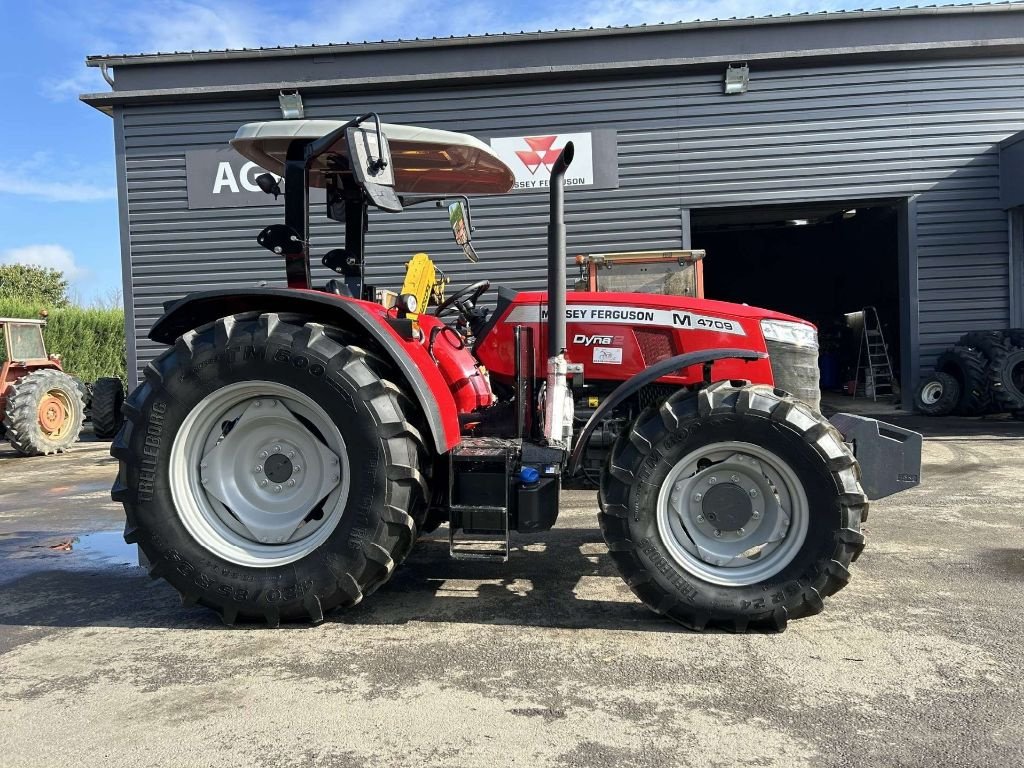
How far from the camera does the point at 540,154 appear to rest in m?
10.3

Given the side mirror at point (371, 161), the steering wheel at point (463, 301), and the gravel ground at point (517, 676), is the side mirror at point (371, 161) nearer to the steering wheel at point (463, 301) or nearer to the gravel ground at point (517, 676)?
the steering wheel at point (463, 301)

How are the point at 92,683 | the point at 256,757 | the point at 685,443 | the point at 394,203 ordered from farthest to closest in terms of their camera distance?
the point at 394,203, the point at 685,443, the point at 92,683, the point at 256,757

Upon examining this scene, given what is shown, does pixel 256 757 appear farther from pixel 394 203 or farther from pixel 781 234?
pixel 781 234

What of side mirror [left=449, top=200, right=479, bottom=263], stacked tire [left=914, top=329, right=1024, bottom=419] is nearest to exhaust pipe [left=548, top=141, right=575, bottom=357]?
side mirror [left=449, top=200, right=479, bottom=263]

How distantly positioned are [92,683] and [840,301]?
20.2 meters

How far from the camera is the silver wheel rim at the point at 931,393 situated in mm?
10485

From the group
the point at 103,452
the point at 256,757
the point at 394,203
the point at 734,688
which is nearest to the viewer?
the point at 256,757

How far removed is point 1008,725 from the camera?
215 cm

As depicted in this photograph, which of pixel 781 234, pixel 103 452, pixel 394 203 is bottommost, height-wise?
pixel 103 452

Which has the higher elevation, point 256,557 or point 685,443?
point 685,443

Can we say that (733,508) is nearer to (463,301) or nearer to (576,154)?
(463,301)

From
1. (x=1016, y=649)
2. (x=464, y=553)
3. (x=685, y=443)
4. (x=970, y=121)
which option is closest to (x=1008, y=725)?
(x=1016, y=649)

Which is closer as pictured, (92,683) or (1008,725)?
(1008,725)

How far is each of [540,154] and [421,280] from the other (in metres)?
6.50
